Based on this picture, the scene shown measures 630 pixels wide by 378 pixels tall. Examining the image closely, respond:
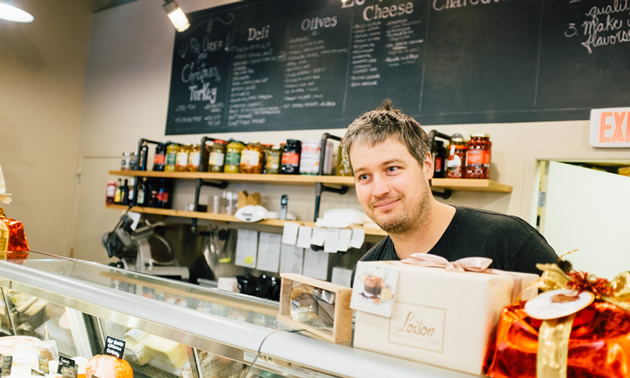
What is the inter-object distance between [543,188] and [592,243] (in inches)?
18.5

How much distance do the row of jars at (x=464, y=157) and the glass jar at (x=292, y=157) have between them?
3.38 ft

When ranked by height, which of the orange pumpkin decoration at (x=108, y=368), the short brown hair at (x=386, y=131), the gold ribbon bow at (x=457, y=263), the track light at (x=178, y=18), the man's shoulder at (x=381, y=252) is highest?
the track light at (x=178, y=18)

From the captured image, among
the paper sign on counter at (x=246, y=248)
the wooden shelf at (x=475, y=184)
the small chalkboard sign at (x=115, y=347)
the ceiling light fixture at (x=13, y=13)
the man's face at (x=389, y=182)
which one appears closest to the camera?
the man's face at (x=389, y=182)

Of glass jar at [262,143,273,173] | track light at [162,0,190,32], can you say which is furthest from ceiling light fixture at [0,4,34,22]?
glass jar at [262,143,273,173]

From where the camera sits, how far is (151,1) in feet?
17.4

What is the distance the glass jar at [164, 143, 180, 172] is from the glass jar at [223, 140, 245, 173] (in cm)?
67

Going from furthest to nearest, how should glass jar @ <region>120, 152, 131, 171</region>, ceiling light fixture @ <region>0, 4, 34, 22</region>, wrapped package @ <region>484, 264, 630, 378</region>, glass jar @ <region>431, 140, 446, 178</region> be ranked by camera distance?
glass jar @ <region>120, 152, 131, 171</region>
ceiling light fixture @ <region>0, 4, 34, 22</region>
glass jar @ <region>431, 140, 446, 178</region>
wrapped package @ <region>484, 264, 630, 378</region>

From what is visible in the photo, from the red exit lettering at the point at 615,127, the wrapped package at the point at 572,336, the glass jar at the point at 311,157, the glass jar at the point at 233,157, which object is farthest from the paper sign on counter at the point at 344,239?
the wrapped package at the point at 572,336

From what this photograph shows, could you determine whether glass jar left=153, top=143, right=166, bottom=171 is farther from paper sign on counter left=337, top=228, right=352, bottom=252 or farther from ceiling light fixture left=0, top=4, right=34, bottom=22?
paper sign on counter left=337, top=228, right=352, bottom=252

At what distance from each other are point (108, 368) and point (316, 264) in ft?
7.36

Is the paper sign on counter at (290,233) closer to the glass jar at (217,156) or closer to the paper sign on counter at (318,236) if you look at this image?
the paper sign on counter at (318,236)

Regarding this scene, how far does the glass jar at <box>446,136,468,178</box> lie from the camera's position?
2.93 metres

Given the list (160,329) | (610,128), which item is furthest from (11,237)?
(610,128)

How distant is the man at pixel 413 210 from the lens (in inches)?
52.8
